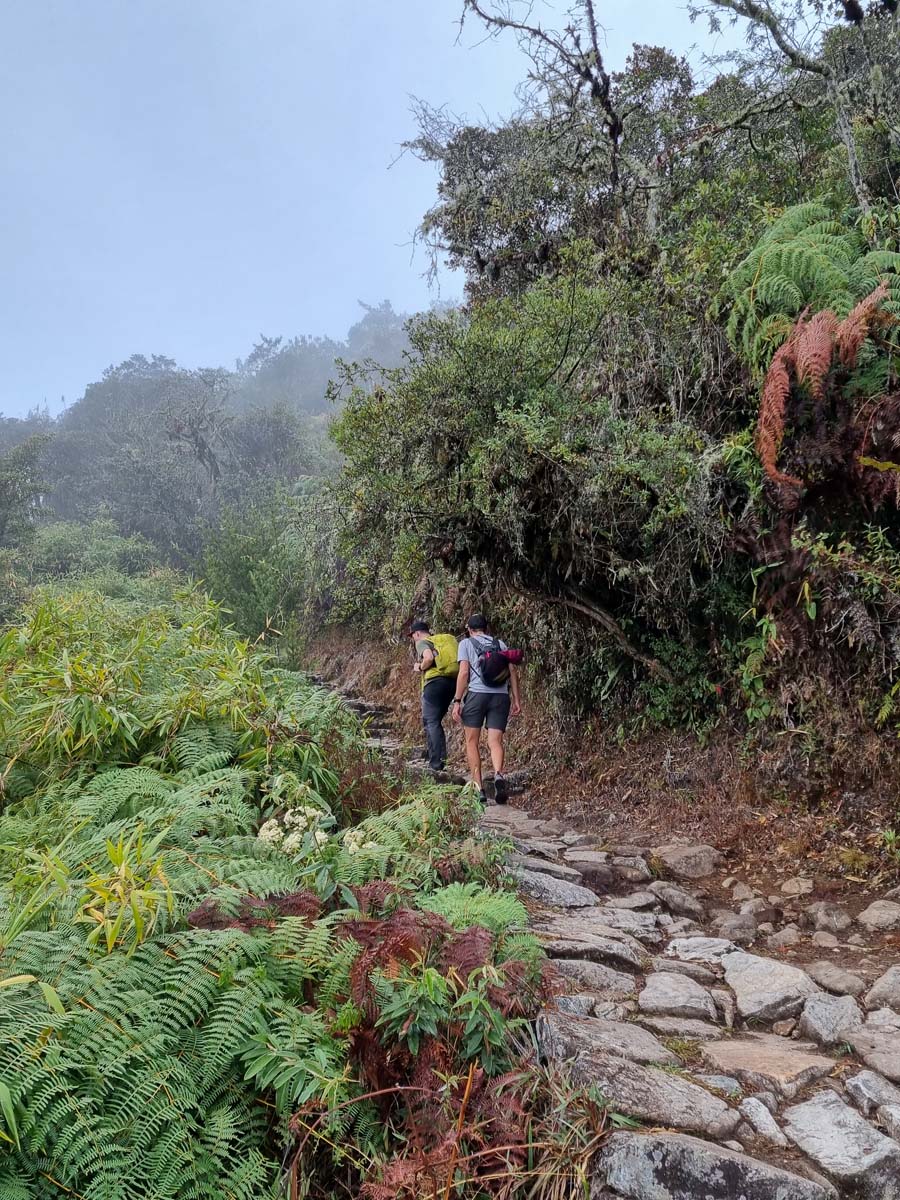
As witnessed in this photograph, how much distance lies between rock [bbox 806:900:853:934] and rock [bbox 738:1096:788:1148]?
2.39 m

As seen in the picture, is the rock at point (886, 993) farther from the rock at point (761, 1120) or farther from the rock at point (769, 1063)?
the rock at point (761, 1120)

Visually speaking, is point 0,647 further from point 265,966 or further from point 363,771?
point 265,966

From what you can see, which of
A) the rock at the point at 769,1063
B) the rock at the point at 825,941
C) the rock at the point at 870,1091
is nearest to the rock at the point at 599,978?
the rock at the point at 769,1063

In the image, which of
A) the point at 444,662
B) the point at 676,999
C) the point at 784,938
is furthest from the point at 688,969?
the point at 444,662

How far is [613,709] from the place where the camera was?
8.40 m

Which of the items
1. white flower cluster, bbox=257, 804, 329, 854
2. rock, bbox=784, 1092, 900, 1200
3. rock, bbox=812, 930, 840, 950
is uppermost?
white flower cluster, bbox=257, 804, 329, 854

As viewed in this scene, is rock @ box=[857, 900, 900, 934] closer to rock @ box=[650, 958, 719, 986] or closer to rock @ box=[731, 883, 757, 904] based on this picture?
rock @ box=[731, 883, 757, 904]

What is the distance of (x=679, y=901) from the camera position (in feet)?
16.9

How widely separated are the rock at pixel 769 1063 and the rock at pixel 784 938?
140 cm

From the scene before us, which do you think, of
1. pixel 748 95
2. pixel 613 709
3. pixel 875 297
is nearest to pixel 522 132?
pixel 748 95

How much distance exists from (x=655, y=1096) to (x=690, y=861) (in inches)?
138

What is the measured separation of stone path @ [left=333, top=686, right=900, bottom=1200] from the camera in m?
2.32

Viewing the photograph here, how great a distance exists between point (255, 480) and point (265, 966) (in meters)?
36.3

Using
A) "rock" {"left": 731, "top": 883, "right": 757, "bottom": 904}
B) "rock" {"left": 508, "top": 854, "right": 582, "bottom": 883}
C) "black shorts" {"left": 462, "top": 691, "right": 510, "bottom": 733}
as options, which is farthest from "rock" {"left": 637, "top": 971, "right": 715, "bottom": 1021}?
"black shorts" {"left": 462, "top": 691, "right": 510, "bottom": 733}
